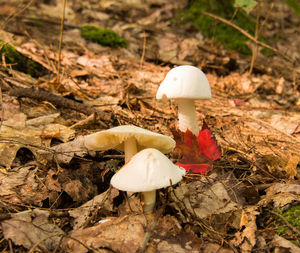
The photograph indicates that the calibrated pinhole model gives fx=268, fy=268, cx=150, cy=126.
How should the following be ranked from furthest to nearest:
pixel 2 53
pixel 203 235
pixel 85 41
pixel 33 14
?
pixel 33 14
pixel 85 41
pixel 2 53
pixel 203 235

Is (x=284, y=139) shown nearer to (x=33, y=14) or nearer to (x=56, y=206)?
(x=56, y=206)

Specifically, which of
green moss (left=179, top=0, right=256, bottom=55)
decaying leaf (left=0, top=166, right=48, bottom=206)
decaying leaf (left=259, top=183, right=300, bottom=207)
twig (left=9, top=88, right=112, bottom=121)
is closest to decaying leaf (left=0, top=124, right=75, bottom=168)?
decaying leaf (left=0, top=166, right=48, bottom=206)

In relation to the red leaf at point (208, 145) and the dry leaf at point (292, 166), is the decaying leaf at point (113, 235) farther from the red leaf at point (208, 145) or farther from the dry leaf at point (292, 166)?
the dry leaf at point (292, 166)

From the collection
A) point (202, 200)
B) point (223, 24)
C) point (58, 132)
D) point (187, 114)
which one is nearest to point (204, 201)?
point (202, 200)

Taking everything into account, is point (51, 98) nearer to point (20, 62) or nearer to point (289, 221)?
point (20, 62)

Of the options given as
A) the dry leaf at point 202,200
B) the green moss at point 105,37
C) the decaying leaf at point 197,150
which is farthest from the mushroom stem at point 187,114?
the green moss at point 105,37

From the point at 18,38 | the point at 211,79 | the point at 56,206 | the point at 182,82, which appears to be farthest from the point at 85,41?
the point at 56,206
